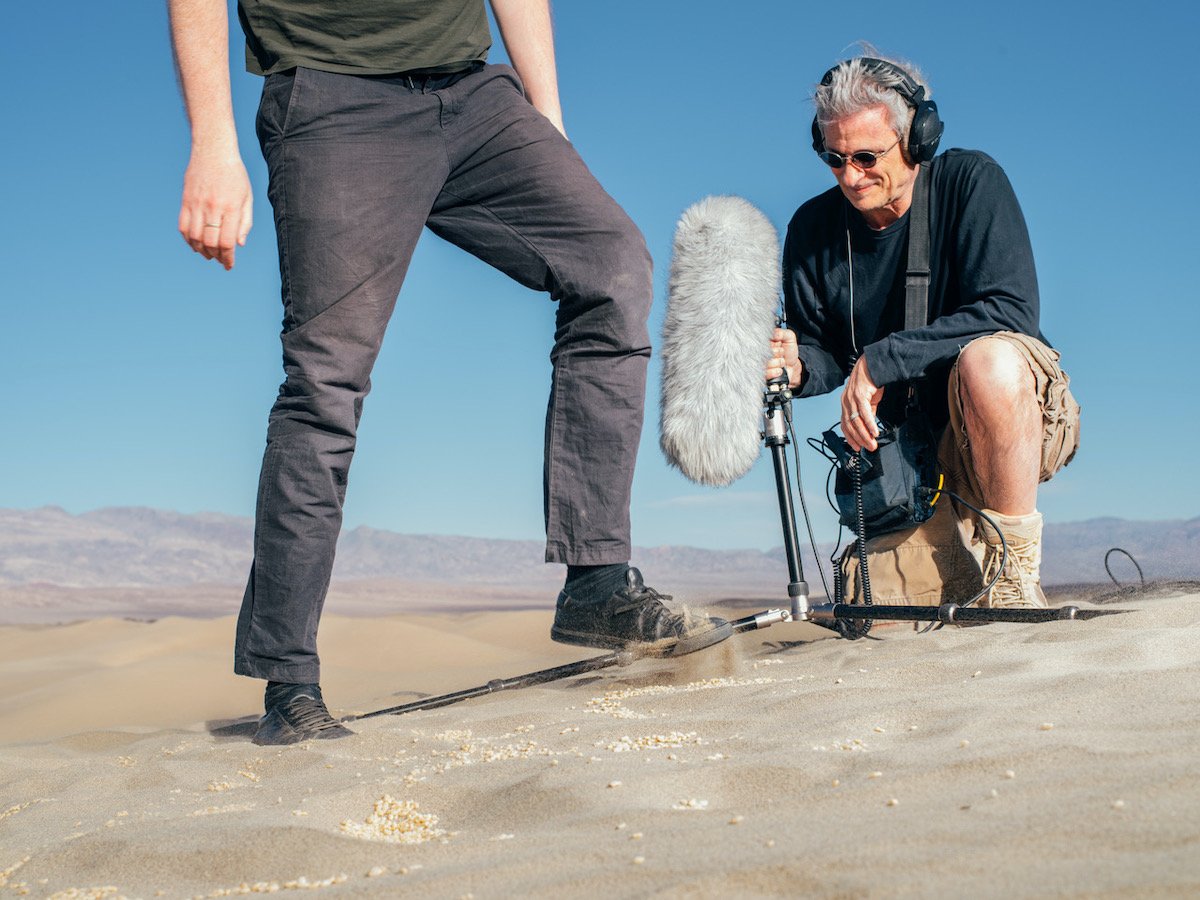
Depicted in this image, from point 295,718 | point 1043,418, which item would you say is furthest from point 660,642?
point 1043,418

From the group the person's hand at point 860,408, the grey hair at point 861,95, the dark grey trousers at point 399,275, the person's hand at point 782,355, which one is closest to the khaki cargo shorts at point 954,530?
the person's hand at point 860,408

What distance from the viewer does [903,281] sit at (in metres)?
3.15

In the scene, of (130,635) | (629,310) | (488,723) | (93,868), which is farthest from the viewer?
(130,635)

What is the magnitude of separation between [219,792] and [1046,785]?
128 centimetres

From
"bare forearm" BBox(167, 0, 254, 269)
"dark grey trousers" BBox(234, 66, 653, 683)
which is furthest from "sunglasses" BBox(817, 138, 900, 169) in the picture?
"bare forearm" BBox(167, 0, 254, 269)

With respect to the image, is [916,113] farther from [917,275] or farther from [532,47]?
[532,47]

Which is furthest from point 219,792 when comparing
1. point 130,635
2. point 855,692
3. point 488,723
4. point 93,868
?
point 130,635

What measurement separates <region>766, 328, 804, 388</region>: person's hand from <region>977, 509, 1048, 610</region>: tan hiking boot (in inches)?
26.2

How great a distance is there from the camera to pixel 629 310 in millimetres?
2320

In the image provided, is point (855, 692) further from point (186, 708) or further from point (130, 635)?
point (130, 635)

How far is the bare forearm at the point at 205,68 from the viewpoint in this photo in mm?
2113

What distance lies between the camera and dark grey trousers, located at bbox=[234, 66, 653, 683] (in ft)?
7.13

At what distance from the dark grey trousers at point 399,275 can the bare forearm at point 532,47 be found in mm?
222

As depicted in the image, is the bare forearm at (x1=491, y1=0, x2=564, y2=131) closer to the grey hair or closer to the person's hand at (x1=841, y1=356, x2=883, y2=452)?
the grey hair
